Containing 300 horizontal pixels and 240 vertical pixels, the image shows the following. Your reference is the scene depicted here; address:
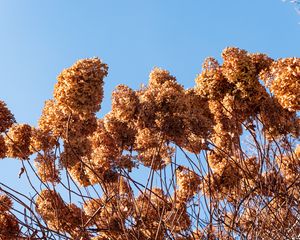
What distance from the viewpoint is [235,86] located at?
20.8 feet

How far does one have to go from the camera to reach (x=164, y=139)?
712 centimetres

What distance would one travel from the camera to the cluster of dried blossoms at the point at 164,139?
20.3ft

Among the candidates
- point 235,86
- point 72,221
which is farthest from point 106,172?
point 235,86

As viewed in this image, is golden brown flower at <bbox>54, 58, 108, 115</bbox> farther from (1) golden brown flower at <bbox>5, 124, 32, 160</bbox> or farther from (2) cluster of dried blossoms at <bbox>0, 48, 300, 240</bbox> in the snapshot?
(1) golden brown flower at <bbox>5, 124, 32, 160</bbox>

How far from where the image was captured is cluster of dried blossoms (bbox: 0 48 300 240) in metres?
6.18

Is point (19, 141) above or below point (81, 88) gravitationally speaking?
below

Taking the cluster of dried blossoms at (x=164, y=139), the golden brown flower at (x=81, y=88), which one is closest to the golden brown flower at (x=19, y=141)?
the cluster of dried blossoms at (x=164, y=139)

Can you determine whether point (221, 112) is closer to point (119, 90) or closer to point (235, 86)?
point (235, 86)

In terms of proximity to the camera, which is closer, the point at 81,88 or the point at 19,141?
the point at 81,88

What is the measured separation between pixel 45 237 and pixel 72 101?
197 centimetres

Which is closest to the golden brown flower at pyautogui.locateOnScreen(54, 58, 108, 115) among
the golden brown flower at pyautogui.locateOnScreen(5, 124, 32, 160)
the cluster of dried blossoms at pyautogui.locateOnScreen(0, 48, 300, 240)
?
the cluster of dried blossoms at pyautogui.locateOnScreen(0, 48, 300, 240)

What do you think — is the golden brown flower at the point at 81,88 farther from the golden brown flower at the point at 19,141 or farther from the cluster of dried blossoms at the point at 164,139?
the golden brown flower at the point at 19,141

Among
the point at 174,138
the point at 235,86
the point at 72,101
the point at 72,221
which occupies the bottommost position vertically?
the point at 72,221

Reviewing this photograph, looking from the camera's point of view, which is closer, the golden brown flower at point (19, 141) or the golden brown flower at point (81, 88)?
the golden brown flower at point (81, 88)
